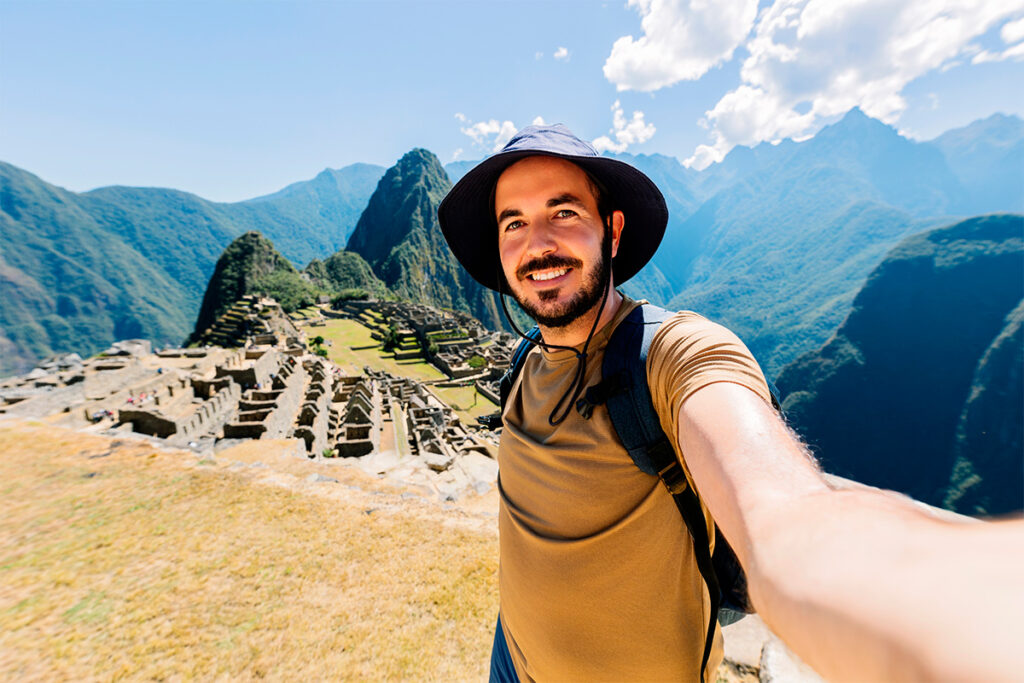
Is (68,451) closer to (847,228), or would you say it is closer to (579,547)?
(579,547)

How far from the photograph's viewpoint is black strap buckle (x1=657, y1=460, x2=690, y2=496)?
1.39 metres

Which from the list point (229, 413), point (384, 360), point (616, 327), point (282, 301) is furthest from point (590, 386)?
point (282, 301)

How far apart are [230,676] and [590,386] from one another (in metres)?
4.40

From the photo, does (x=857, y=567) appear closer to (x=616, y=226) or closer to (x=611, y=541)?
(x=611, y=541)

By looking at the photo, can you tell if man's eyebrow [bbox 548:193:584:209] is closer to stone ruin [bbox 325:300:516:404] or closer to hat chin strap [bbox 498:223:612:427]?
hat chin strap [bbox 498:223:612:427]

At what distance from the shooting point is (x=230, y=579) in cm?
474

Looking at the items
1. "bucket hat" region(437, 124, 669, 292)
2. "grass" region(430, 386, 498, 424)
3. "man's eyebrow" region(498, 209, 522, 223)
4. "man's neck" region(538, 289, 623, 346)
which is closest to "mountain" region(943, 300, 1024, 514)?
"grass" region(430, 386, 498, 424)

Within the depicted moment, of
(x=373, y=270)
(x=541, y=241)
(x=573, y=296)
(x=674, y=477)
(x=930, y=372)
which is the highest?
(x=541, y=241)

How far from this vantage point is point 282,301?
74062mm

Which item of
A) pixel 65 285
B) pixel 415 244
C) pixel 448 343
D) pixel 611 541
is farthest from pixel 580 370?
pixel 65 285

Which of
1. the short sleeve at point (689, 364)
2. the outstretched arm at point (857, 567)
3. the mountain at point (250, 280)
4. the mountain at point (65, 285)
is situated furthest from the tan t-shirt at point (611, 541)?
the mountain at point (65, 285)

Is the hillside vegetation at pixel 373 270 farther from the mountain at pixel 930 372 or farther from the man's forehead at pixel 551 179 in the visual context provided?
the man's forehead at pixel 551 179

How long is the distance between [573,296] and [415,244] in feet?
525

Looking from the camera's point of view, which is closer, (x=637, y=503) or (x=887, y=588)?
(x=887, y=588)
